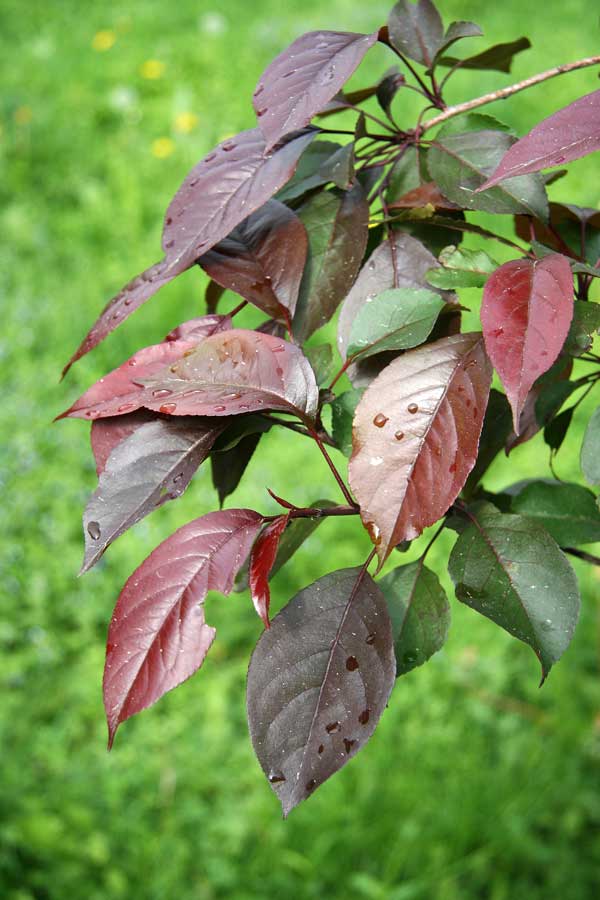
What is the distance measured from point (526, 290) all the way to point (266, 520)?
0.19 m

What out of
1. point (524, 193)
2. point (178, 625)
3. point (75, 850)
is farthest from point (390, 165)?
point (75, 850)

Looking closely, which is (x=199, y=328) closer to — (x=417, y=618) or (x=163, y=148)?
(x=417, y=618)

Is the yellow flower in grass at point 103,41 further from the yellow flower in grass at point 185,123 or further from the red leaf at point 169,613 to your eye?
the red leaf at point 169,613

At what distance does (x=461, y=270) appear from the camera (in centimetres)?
60

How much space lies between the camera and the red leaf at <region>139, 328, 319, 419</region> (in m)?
0.56

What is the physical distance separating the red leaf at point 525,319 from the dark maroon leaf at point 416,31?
0.25 m

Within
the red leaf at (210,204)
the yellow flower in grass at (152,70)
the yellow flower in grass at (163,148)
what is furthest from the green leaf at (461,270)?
the yellow flower in grass at (152,70)

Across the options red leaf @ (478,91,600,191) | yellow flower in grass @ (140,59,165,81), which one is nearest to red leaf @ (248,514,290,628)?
red leaf @ (478,91,600,191)

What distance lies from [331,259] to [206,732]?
1.56 meters

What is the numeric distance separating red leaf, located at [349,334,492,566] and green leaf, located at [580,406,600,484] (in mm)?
89

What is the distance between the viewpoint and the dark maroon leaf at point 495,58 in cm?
81

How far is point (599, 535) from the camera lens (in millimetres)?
664

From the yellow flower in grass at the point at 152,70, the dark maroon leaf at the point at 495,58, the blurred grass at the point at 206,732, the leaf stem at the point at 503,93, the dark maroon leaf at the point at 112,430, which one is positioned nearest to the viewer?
the dark maroon leaf at the point at 112,430

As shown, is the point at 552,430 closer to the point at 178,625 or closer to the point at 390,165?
the point at 390,165
